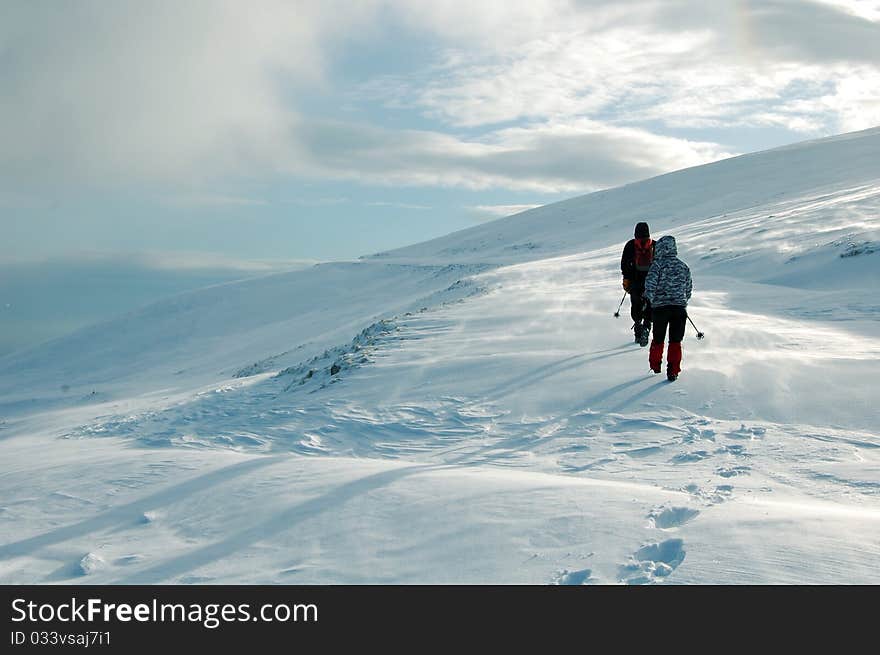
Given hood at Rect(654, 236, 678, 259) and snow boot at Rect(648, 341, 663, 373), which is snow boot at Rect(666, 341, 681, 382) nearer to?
snow boot at Rect(648, 341, 663, 373)

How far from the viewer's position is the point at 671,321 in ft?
29.7

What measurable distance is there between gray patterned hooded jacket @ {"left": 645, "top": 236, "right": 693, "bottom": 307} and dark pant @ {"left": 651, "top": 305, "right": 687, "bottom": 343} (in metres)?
0.06

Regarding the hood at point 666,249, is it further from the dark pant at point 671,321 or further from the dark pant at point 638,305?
the dark pant at point 638,305

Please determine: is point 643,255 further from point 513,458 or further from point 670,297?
point 513,458

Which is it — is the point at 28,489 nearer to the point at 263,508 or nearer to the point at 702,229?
the point at 263,508

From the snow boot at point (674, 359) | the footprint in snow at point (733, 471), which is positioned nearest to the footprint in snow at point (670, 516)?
the footprint in snow at point (733, 471)

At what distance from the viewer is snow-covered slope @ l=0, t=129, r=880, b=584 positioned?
14.6 ft

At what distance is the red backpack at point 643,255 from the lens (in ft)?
35.8

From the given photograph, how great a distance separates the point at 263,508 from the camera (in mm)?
5629

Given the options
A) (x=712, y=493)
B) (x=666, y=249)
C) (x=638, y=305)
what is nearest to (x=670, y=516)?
(x=712, y=493)

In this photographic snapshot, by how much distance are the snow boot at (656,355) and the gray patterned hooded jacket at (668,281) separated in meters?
0.54

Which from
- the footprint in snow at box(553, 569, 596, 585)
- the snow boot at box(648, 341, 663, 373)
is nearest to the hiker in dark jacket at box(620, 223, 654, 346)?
the snow boot at box(648, 341, 663, 373)

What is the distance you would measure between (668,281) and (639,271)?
1949 mm
